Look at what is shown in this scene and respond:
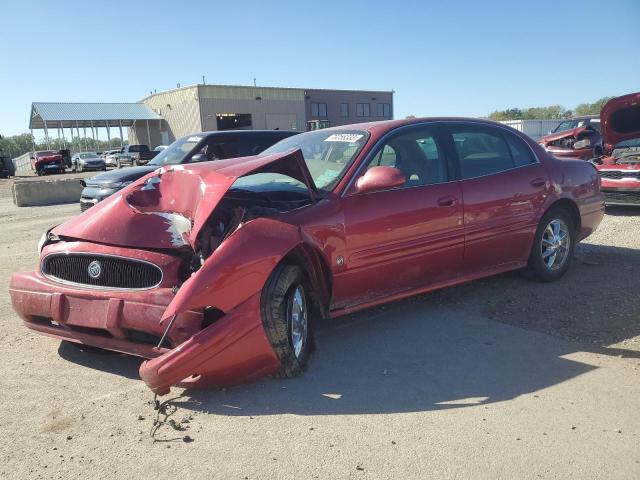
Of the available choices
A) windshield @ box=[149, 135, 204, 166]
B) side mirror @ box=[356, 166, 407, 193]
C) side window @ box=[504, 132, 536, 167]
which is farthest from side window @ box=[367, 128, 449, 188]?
windshield @ box=[149, 135, 204, 166]

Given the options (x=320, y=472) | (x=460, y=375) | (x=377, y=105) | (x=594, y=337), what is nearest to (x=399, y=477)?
(x=320, y=472)

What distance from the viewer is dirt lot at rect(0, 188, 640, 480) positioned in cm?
253

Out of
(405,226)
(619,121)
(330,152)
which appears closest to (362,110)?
(619,121)

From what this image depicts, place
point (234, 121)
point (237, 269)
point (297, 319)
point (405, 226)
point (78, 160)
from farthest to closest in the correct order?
point (234, 121) < point (78, 160) < point (405, 226) < point (297, 319) < point (237, 269)

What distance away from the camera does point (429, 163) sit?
4.48 metres

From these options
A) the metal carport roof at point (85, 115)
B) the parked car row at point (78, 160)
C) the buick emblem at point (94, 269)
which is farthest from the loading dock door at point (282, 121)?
the buick emblem at point (94, 269)

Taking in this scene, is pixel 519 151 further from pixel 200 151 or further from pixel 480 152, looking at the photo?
pixel 200 151

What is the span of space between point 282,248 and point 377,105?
64371mm

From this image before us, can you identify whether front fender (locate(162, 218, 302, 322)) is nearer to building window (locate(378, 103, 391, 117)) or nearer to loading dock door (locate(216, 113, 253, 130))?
loading dock door (locate(216, 113, 253, 130))

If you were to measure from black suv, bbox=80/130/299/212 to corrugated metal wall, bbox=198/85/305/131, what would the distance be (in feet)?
131

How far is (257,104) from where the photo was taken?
53656mm

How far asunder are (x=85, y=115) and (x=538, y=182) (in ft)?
165

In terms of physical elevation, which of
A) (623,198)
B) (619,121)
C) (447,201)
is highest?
(619,121)

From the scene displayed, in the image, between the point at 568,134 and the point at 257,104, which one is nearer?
the point at 568,134
